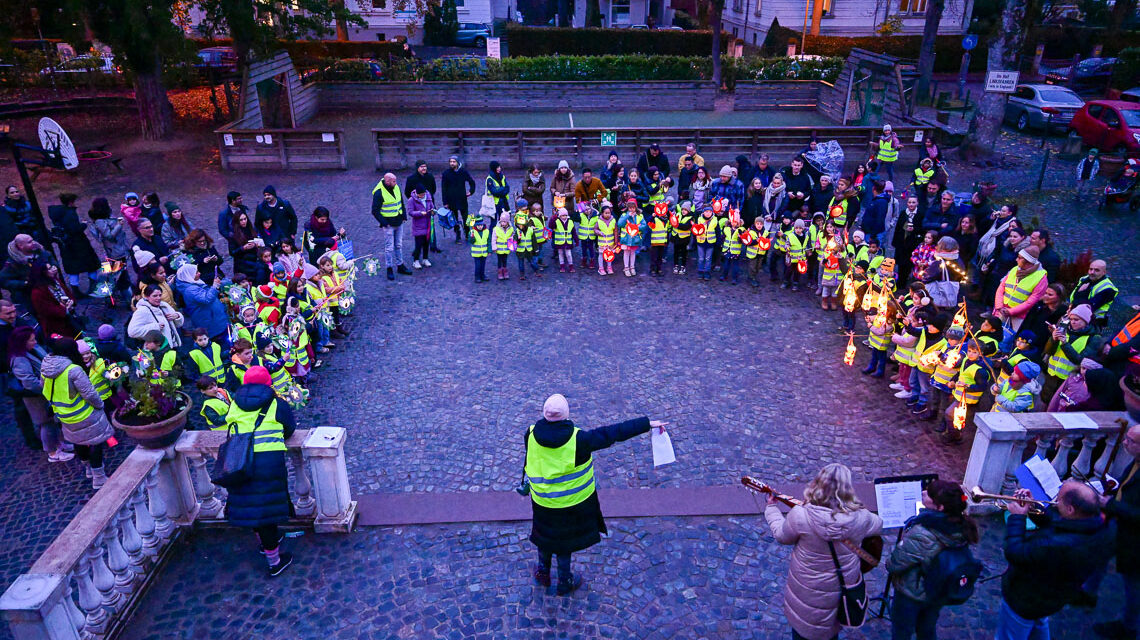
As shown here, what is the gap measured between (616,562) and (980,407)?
4735 mm

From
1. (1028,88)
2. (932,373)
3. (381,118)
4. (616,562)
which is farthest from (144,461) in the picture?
(1028,88)

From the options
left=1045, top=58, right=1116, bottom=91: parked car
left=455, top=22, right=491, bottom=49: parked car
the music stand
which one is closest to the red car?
left=1045, top=58, right=1116, bottom=91: parked car

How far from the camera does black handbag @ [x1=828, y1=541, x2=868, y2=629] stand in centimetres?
465

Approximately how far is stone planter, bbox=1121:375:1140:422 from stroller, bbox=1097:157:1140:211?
1202 centimetres

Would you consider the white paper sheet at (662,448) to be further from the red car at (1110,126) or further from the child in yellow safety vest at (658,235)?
the red car at (1110,126)

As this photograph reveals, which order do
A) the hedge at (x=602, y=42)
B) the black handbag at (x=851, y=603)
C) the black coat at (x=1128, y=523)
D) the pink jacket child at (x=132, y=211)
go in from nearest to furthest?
the black handbag at (x=851, y=603) < the black coat at (x=1128, y=523) < the pink jacket child at (x=132, y=211) < the hedge at (x=602, y=42)

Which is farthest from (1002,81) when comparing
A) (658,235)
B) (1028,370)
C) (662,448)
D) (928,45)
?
(662,448)

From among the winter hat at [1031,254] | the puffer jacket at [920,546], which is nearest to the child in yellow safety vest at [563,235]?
the winter hat at [1031,254]

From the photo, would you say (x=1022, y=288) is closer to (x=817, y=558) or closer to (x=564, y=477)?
(x=817, y=558)

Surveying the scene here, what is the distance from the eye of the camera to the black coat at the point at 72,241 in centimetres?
1112

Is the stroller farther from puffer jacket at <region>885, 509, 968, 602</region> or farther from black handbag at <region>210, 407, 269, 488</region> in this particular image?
black handbag at <region>210, 407, 269, 488</region>

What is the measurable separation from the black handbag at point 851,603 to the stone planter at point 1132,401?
3.37 meters

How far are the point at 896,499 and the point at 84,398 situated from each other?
7.61 meters

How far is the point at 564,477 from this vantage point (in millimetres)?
5531
